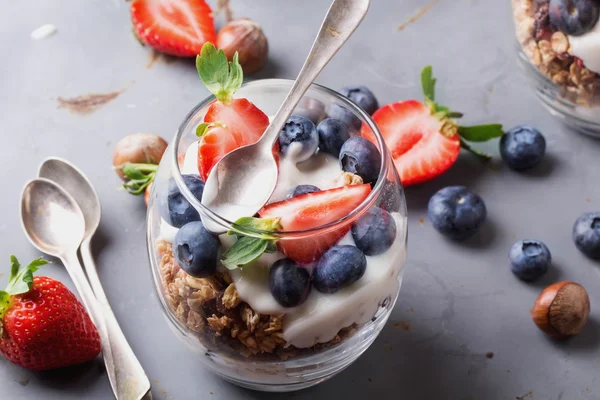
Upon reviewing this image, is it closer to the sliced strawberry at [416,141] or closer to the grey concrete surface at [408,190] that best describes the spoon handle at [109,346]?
the grey concrete surface at [408,190]

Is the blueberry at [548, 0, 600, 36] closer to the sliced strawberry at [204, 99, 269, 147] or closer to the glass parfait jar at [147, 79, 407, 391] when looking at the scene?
the glass parfait jar at [147, 79, 407, 391]

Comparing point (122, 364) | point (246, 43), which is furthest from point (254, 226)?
point (246, 43)

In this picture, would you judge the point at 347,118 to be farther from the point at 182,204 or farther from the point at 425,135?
the point at 425,135

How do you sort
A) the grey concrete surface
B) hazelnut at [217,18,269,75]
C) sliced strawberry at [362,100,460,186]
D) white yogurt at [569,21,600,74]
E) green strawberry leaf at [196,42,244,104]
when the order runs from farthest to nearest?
1. hazelnut at [217,18,269,75]
2. sliced strawberry at [362,100,460,186]
3. white yogurt at [569,21,600,74]
4. the grey concrete surface
5. green strawberry leaf at [196,42,244,104]

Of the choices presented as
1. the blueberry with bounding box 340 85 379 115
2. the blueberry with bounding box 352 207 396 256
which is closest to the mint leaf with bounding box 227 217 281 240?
the blueberry with bounding box 352 207 396 256

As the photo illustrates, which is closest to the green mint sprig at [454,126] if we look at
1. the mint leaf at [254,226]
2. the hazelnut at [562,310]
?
the hazelnut at [562,310]

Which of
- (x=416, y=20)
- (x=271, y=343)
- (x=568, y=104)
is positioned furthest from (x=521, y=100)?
(x=271, y=343)
